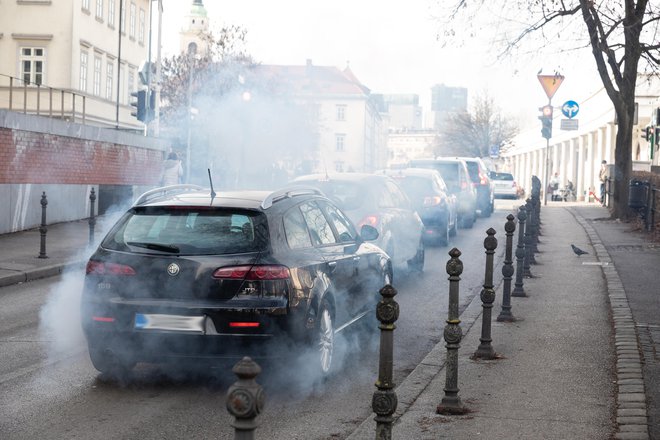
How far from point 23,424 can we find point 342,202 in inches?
310

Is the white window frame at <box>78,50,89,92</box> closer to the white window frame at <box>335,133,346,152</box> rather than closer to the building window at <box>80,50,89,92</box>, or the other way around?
Answer: the building window at <box>80,50,89,92</box>

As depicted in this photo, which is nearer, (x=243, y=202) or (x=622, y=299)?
(x=243, y=202)

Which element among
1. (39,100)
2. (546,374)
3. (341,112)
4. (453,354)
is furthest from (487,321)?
(341,112)

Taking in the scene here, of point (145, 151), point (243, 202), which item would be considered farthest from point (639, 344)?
point (145, 151)

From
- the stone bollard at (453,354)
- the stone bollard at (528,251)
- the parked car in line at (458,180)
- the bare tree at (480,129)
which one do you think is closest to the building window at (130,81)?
the parked car in line at (458,180)

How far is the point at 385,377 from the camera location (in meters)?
4.80

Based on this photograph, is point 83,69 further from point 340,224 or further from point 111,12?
point 340,224

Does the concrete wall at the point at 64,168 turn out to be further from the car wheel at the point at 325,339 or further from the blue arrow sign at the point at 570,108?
the car wheel at the point at 325,339

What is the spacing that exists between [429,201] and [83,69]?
2623cm

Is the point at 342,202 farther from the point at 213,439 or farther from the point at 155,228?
the point at 213,439

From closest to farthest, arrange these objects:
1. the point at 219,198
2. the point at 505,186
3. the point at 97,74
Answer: the point at 219,198 → the point at 97,74 → the point at 505,186

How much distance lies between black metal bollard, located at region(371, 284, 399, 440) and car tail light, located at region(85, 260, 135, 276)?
254cm

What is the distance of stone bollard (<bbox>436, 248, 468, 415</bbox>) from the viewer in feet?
20.5

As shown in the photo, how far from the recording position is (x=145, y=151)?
31.3 meters
